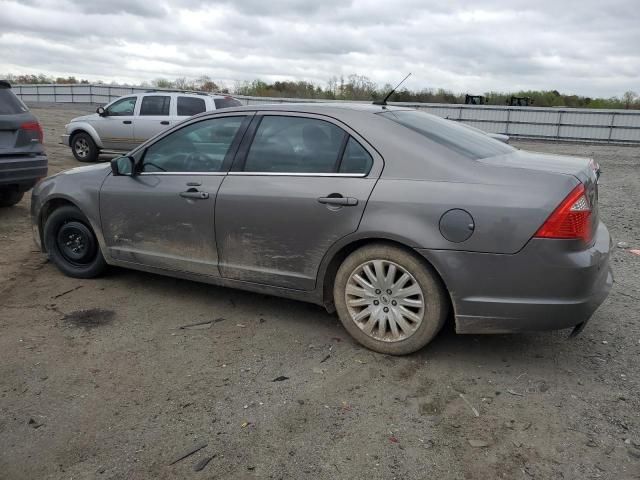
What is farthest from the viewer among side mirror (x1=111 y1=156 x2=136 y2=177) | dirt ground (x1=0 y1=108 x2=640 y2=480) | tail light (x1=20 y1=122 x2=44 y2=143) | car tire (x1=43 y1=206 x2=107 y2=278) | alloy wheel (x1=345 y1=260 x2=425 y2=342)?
tail light (x1=20 y1=122 x2=44 y2=143)

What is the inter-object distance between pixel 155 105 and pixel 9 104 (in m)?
6.12

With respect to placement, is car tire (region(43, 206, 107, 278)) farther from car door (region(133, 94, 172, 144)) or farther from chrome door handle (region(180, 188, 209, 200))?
car door (region(133, 94, 172, 144))

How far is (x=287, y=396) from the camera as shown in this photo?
3.12m

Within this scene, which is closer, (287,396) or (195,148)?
(287,396)

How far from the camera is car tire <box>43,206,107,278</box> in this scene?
4887 millimetres

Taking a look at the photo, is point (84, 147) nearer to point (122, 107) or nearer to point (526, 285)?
point (122, 107)

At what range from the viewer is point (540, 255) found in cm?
305

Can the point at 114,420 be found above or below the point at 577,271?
below

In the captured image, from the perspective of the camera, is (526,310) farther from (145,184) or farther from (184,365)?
(145,184)

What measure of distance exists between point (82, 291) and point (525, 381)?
3636 mm

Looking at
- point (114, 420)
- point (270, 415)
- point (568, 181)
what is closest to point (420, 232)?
point (568, 181)

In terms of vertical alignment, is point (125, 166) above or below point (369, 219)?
above

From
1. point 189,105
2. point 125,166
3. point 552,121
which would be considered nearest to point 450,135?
point 125,166

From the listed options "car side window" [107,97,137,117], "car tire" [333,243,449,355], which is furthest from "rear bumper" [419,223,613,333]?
"car side window" [107,97,137,117]
